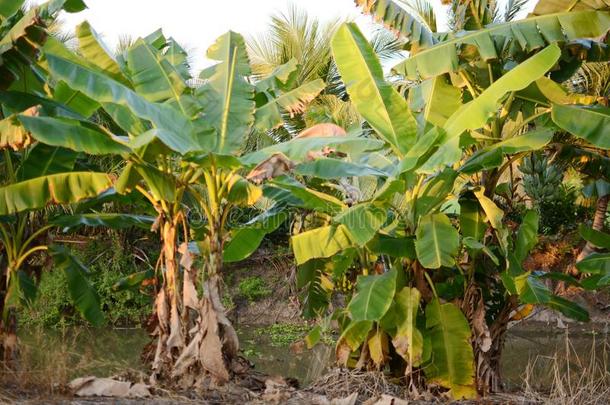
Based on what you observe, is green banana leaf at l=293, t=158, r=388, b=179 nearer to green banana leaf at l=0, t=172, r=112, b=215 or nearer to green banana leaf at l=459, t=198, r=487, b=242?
A: green banana leaf at l=459, t=198, r=487, b=242

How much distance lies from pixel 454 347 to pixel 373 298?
846 millimetres

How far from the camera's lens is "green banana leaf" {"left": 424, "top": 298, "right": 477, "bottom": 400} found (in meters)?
5.93

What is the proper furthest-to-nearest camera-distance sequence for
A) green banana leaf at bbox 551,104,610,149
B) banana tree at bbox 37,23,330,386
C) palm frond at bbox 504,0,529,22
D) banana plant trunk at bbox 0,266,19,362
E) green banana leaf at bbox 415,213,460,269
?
palm frond at bbox 504,0,529,22 < banana plant trunk at bbox 0,266,19,362 < green banana leaf at bbox 551,104,610,149 < banana tree at bbox 37,23,330,386 < green banana leaf at bbox 415,213,460,269

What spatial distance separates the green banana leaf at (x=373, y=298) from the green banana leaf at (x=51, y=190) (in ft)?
7.02

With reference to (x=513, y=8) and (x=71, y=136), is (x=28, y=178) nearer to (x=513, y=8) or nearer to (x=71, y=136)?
(x=71, y=136)

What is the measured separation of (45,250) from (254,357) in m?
4.53

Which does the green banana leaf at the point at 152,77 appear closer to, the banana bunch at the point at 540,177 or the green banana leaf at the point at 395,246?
the green banana leaf at the point at 395,246

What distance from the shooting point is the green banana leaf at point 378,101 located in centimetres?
585

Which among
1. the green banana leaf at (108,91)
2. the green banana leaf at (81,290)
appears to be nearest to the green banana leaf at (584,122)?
the green banana leaf at (108,91)

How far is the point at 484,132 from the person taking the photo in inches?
266

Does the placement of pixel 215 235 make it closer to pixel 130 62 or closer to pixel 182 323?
pixel 182 323

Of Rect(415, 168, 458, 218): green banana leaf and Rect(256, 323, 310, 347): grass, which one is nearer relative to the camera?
Rect(415, 168, 458, 218): green banana leaf

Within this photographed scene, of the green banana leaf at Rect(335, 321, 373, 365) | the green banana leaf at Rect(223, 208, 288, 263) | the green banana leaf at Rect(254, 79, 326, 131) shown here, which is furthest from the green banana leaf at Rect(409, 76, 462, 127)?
the green banana leaf at Rect(335, 321, 373, 365)

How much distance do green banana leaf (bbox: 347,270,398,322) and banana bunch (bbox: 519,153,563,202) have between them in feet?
20.4
